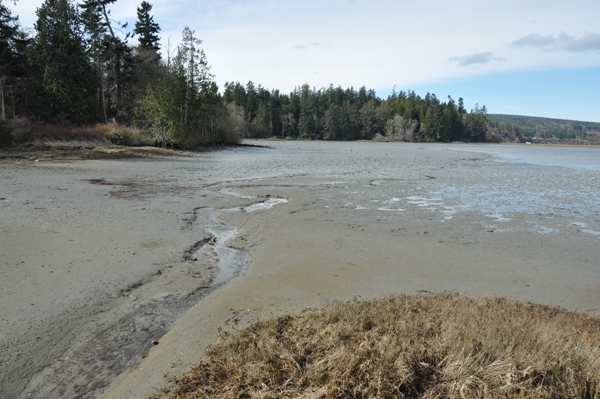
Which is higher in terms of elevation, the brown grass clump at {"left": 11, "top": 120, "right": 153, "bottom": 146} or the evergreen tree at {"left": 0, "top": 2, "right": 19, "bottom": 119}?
the evergreen tree at {"left": 0, "top": 2, "right": 19, "bottom": 119}

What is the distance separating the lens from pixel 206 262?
22.6 feet

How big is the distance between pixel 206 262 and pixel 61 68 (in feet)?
124

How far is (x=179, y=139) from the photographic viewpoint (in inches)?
1460

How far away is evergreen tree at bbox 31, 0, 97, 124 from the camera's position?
36.6 metres

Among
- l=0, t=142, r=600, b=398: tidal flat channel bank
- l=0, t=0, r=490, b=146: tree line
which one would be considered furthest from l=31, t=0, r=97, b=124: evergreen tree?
l=0, t=142, r=600, b=398: tidal flat channel bank

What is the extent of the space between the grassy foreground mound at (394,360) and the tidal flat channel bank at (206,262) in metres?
0.83

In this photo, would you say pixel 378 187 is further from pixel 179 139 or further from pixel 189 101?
pixel 189 101

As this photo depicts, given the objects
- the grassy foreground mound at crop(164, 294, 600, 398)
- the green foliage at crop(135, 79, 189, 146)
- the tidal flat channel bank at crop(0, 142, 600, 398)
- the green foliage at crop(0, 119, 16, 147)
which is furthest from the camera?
the green foliage at crop(135, 79, 189, 146)

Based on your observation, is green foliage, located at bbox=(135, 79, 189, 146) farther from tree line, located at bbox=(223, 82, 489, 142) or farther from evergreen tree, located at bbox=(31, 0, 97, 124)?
tree line, located at bbox=(223, 82, 489, 142)

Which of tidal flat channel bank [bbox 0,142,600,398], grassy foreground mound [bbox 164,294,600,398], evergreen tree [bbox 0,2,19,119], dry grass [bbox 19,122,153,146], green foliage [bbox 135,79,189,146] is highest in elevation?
evergreen tree [bbox 0,2,19,119]

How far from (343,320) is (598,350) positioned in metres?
1.91

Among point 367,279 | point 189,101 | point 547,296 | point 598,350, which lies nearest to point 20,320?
point 367,279

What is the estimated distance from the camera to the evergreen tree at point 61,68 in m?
36.6

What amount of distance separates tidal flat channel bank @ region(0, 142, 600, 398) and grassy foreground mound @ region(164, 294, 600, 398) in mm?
833
